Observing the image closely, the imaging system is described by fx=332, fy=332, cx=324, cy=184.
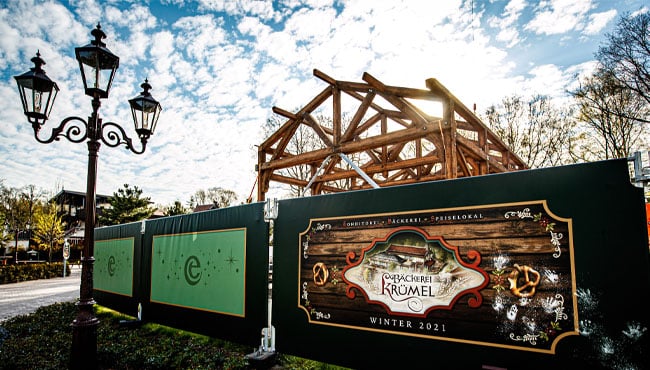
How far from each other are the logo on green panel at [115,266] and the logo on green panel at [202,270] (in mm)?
1359

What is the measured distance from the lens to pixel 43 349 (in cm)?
538

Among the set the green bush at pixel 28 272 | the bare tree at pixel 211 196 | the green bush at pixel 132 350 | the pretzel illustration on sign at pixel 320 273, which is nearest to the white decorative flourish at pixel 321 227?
the pretzel illustration on sign at pixel 320 273

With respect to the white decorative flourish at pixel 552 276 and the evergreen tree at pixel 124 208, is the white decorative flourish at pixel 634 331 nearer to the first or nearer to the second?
the white decorative flourish at pixel 552 276

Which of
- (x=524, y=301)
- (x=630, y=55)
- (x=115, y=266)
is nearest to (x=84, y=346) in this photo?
(x=115, y=266)

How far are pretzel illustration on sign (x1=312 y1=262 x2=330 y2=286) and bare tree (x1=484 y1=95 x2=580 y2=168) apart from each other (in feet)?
52.9

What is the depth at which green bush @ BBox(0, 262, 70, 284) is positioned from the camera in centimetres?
1873

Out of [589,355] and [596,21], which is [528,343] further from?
[596,21]

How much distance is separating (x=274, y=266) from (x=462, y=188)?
2.54m

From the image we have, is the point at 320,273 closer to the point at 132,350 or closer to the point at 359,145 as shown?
the point at 359,145

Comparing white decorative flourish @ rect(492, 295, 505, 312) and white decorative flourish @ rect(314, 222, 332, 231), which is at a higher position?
white decorative flourish @ rect(314, 222, 332, 231)

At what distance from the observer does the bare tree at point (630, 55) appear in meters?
11.8

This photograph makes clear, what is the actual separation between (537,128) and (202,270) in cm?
1832

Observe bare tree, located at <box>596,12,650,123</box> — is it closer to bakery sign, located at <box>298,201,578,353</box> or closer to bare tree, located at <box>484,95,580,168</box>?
bare tree, located at <box>484,95,580,168</box>

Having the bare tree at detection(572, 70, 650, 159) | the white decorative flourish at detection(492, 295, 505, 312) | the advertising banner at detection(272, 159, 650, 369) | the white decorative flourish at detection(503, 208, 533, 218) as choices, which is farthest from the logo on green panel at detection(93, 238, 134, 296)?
the bare tree at detection(572, 70, 650, 159)
